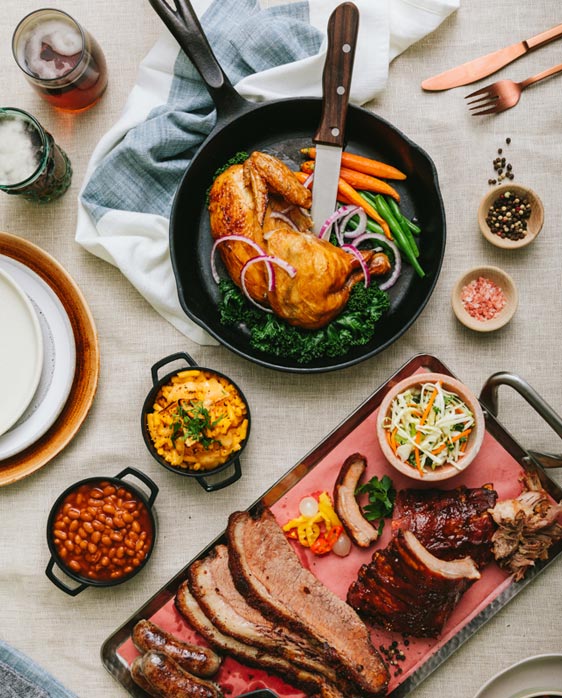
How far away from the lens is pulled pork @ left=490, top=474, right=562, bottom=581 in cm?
299

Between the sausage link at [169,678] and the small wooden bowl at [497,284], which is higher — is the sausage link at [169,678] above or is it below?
below

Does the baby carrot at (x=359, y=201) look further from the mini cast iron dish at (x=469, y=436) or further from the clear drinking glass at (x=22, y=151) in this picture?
the clear drinking glass at (x=22, y=151)

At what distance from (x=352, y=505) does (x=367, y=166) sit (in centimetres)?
157

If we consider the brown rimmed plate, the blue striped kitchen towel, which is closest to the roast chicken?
the brown rimmed plate

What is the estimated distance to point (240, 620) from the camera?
302 cm

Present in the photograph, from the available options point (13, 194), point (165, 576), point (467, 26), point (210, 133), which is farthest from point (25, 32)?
point (165, 576)

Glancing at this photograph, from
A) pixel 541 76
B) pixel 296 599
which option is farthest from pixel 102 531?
pixel 541 76

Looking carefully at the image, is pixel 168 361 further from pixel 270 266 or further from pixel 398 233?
pixel 398 233

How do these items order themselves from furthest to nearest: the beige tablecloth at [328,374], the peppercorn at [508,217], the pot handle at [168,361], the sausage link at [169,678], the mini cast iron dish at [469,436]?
the beige tablecloth at [328,374], the peppercorn at [508,217], the pot handle at [168,361], the mini cast iron dish at [469,436], the sausage link at [169,678]

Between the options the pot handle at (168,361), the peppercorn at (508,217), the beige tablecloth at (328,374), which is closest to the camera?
the pot handle at (168,361)

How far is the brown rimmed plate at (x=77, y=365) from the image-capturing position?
10.6 ft

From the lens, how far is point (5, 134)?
122 inches

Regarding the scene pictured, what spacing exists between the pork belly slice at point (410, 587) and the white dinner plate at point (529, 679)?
337 millimetres

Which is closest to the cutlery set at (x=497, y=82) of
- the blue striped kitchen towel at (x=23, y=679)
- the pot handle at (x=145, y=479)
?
the pot handle at (x=145, y=479)
